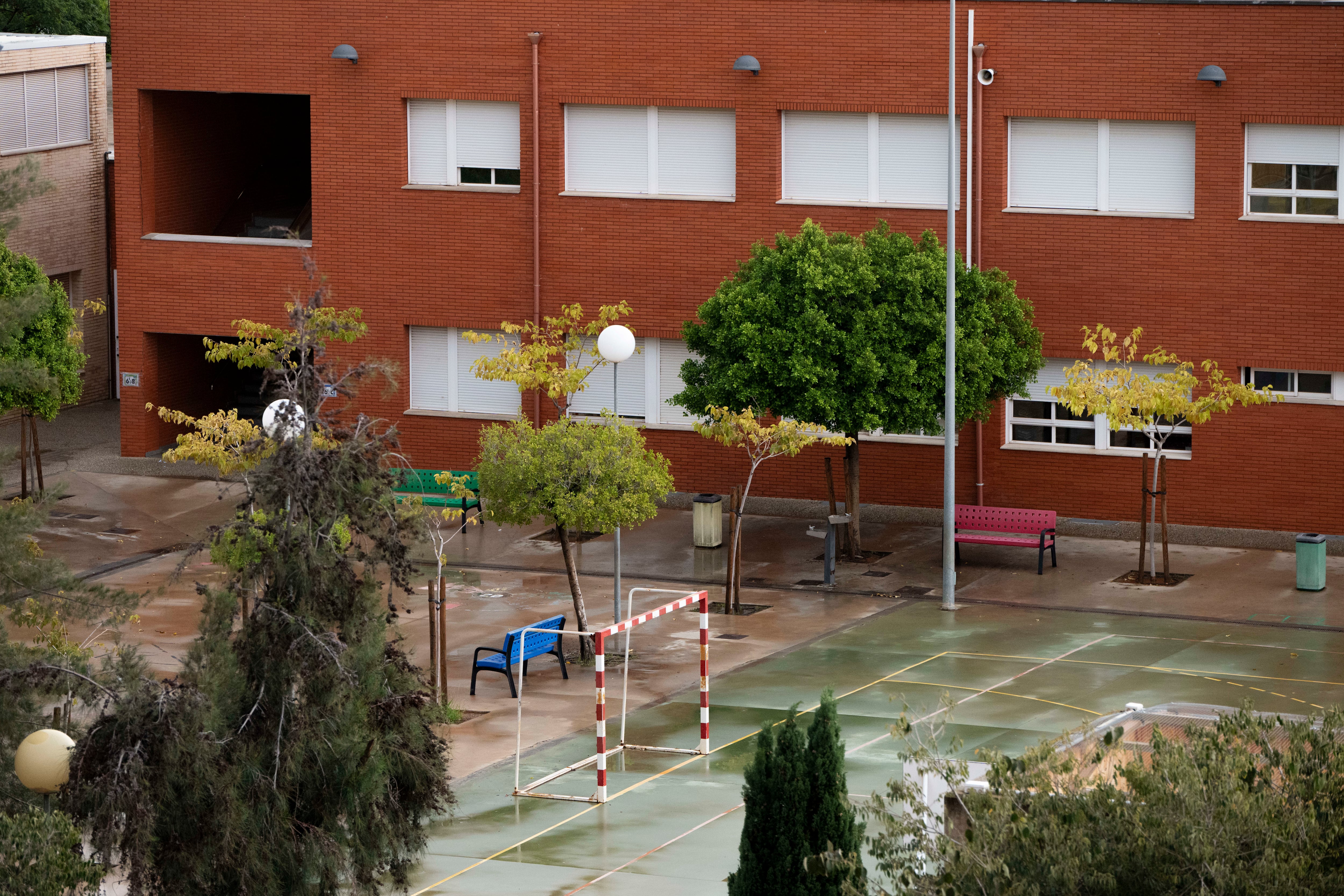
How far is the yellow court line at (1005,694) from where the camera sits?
21906 millimetres

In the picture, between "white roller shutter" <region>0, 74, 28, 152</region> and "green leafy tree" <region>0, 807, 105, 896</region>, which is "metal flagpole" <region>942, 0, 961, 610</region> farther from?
"white roller shutter" <region>0, 74, 28, 152</region>

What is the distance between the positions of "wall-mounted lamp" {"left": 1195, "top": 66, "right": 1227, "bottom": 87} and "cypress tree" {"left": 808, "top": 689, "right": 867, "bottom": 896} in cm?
1790

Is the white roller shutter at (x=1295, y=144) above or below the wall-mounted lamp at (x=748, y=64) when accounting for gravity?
below

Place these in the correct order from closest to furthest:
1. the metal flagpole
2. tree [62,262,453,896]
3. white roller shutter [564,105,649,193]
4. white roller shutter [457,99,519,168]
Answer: tree [62,262,453,896], the metal flagpole, white roller shutter [564,105,649,193], white roller shutter [457,99,519,168]

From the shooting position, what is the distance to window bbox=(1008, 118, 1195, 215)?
30625 mm

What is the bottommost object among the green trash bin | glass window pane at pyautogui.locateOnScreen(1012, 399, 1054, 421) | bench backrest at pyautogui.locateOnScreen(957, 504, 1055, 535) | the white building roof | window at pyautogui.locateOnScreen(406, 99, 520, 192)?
the green trash bin

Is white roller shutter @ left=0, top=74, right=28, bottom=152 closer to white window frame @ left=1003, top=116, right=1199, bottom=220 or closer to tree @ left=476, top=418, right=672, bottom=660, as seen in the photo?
white window frame @ left=1003, top=116, right=1199, bottom=220

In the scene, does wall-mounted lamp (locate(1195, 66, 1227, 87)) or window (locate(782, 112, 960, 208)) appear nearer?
wall-mounted lamp (locate(1195, 66, 1227, 87))

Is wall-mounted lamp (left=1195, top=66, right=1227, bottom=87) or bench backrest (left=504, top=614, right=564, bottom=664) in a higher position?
wall-mounted lamp (left=1195, top=66, right=1227, bottom=87)

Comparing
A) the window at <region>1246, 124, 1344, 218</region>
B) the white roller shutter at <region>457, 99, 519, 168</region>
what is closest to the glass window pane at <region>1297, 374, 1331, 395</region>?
the window at <region>1246, 124, 1344, 218</region>

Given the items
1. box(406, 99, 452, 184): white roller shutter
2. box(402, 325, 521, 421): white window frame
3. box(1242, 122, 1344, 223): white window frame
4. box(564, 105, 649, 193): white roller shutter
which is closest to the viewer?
box(1242, 122, 1344, 223): white window frame

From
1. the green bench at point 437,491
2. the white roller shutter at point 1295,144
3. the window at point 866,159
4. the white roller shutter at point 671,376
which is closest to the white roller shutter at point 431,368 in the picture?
the green bench at point 437,491

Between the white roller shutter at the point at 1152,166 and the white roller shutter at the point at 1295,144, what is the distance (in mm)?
896

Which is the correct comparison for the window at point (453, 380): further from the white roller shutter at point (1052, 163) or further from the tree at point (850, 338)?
the white roller shutter at point (1052, 163)
